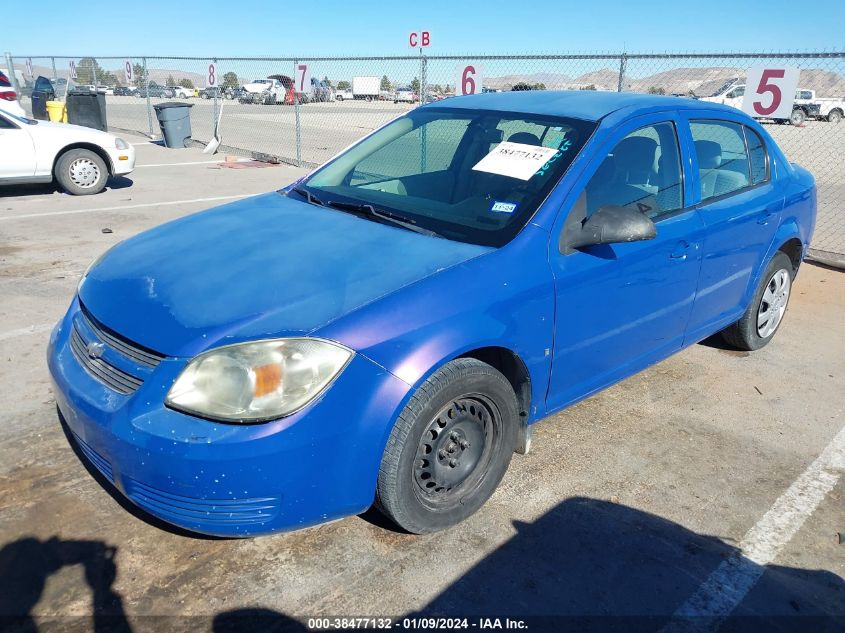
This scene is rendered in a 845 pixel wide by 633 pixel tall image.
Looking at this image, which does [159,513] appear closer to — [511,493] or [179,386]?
[179,386]

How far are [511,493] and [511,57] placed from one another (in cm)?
822

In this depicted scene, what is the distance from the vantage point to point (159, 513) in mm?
2334

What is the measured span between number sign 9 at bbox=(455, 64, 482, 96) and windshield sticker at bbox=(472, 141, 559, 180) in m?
7.48

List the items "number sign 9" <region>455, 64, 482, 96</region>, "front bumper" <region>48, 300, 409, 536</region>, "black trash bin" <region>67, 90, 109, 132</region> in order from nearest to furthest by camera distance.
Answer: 1. "front bumper" <region>48, 300, 409, 536</region>
2. "number sign 9" <region>455, 64, 482, 96</region>
3. "black trash bin" <region>67, 90, 109, 132</region>

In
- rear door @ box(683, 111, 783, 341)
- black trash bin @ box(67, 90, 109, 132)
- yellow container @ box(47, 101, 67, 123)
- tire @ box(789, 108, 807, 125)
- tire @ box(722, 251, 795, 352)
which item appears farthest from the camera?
tire @ box(789, 108, 807, 125)

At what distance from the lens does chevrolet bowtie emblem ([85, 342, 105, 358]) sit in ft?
8.32

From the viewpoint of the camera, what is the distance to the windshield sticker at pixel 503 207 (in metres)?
3.01

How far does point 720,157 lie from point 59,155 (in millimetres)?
8909

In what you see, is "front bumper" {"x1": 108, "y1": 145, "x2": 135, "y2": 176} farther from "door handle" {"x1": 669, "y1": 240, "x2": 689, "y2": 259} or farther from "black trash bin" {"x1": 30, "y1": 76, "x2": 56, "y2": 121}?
"black trash bin" {"x1": 30, "y1": 76, "x2": 56, "y2": 121}

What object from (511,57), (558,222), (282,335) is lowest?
(282,335)

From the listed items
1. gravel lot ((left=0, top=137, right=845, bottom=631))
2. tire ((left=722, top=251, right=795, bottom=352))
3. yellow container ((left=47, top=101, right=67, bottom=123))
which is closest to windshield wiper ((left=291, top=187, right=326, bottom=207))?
gravel lot ((left=0, top=137, right=845, bottom=631))

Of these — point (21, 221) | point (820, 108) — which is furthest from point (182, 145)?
point (820, 108)

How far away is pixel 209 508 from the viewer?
7.41ft

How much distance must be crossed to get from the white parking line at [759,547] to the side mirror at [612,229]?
1.38 metres
